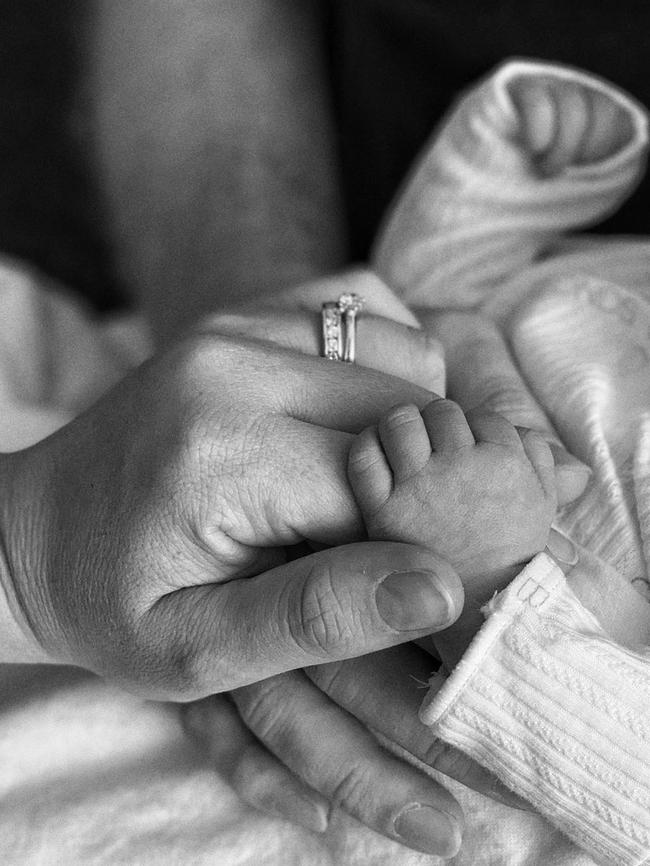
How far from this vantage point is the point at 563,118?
964mm

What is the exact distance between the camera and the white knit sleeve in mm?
996

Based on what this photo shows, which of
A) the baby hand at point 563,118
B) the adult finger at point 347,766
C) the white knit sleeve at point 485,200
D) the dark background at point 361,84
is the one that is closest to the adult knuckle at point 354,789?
the adult finger at point 347,766

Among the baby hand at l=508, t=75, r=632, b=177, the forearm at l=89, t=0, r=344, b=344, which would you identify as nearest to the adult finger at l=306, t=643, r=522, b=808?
the baby hand at l=508, t=75, r=632, b=177

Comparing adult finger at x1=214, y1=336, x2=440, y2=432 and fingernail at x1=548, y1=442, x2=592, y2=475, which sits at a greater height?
adult finger at x1=214, y1=336, x2=440, y2=432

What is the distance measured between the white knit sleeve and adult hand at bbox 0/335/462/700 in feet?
A: 1.39

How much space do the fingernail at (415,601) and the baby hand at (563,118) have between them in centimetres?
61

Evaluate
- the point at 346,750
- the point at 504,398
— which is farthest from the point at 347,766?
the point at 504,398

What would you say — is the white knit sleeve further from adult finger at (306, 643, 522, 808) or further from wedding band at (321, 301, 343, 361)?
adult finger at (306, 643, 522, 808)

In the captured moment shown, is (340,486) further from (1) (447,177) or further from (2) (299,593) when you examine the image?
(1) (447,177)

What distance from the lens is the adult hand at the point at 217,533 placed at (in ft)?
1.74

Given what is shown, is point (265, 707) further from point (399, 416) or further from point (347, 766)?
point (399, 416)

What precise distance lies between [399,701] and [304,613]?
14 cm

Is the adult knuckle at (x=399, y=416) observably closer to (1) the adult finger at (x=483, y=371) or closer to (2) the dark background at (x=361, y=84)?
(1) the adult finger at (x=483, y=371)

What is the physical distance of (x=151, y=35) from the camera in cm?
129
